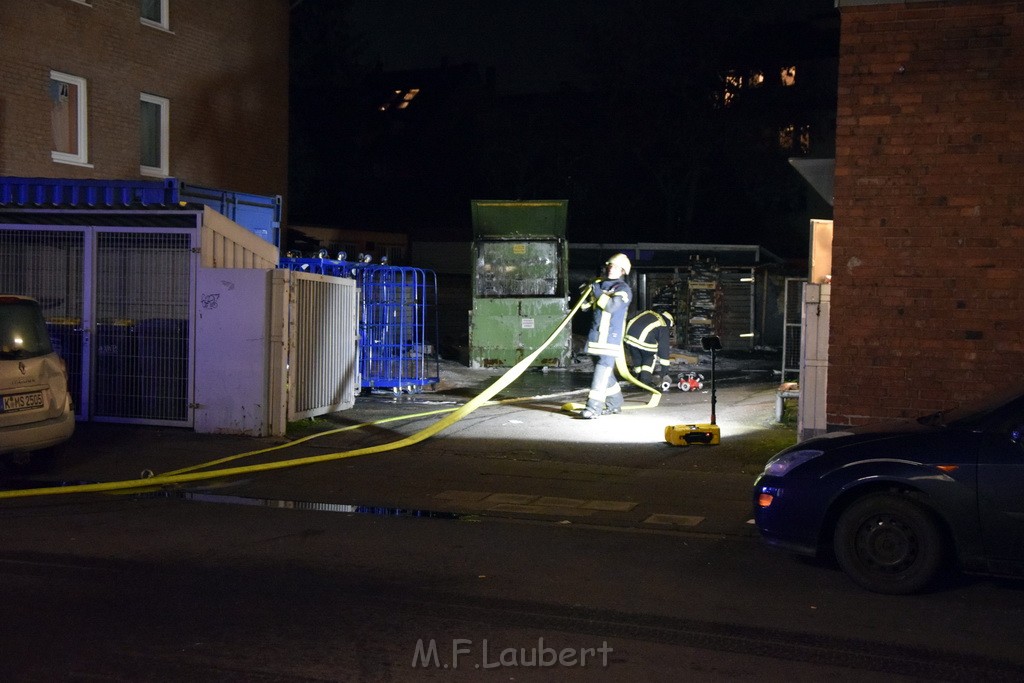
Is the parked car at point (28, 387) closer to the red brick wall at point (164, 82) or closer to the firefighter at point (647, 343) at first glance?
the firefighter at point (647, 343)

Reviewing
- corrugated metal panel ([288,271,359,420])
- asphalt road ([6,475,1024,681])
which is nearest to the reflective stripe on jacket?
corrugated metal panel ([288,271,359,420])

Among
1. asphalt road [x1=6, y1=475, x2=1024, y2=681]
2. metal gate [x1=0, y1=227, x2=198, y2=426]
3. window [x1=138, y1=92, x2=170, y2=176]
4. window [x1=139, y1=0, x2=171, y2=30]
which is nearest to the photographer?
asphalt road [x1=6, y1=475, x2=1024, y2=681]

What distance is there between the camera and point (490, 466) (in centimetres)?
1066

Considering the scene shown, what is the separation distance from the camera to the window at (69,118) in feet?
63.8

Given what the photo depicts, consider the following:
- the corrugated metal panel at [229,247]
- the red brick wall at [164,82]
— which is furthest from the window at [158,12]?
the corrugated metal panel at [229,247]

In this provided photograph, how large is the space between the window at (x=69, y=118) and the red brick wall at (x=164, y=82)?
140 millimetres

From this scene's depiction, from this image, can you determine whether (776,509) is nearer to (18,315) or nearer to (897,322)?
(897,322)

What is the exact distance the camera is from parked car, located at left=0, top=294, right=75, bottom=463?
9289 mm

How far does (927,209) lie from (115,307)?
8692mm

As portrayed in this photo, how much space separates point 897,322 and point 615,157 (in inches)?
1347

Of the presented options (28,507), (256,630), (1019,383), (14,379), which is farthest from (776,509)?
(14,379)

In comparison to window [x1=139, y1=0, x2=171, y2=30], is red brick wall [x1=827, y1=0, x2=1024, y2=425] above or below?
below

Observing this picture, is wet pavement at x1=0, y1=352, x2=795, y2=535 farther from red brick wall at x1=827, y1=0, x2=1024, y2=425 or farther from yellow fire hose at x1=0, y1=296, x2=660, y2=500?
red brick wall at x1=827, y1=0, x2=1024, y2=425

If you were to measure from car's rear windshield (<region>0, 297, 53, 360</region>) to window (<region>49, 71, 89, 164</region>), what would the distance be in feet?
34.9
